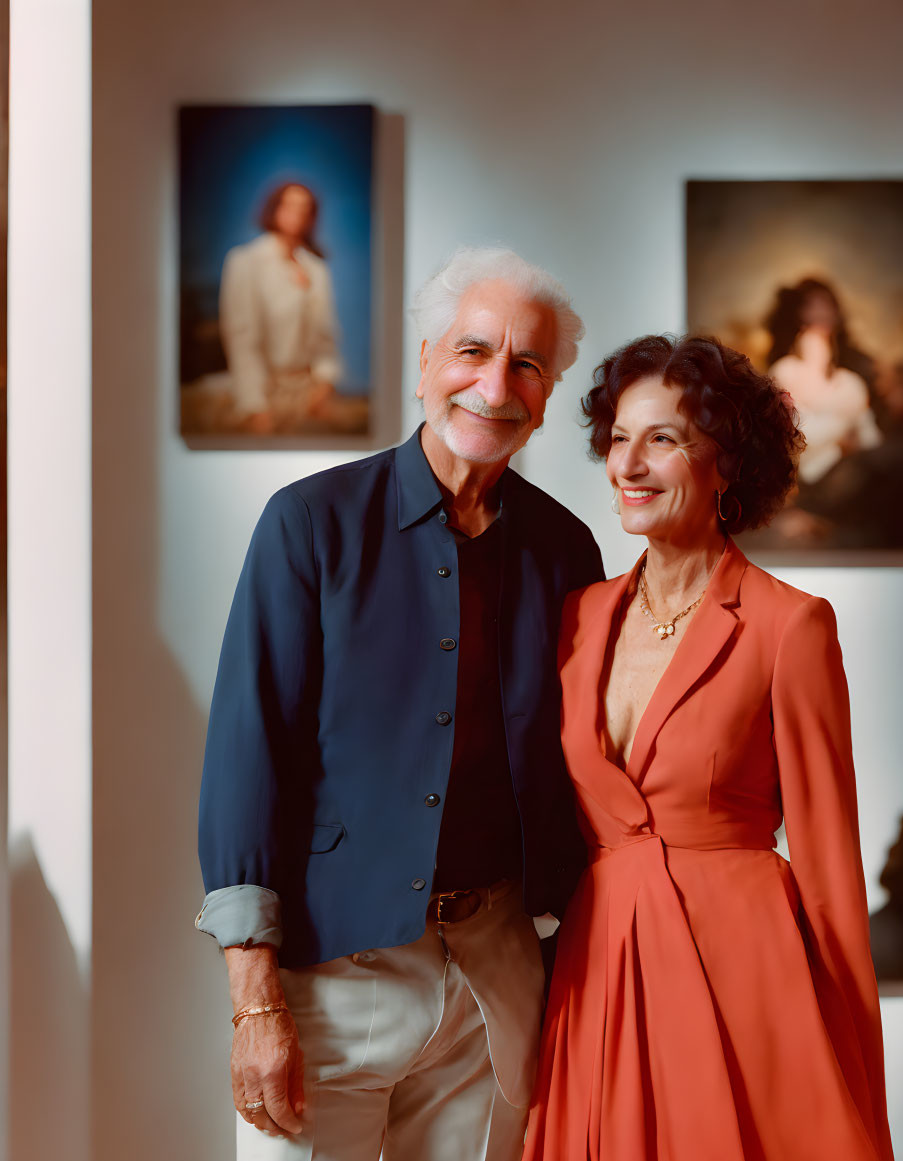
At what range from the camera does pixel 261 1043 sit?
5.15ft

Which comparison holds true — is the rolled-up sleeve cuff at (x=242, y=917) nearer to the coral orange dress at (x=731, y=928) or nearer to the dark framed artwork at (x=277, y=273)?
the coral orange dress at (x=731, y=928)

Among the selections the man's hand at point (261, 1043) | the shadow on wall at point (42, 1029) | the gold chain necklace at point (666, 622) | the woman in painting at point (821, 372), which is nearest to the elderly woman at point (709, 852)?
the gold chain necklace at point (666, 622)

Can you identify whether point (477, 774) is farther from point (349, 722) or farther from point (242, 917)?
point (242, 917)

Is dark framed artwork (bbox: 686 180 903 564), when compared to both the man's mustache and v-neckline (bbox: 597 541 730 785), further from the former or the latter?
the man's mustache

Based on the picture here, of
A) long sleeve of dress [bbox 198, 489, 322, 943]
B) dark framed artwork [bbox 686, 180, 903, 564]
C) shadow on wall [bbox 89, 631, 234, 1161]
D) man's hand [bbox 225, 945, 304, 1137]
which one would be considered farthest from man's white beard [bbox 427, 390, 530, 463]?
shadow on wall [bbox 89, 631, 234, 1161]

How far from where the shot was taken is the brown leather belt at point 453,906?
170cm

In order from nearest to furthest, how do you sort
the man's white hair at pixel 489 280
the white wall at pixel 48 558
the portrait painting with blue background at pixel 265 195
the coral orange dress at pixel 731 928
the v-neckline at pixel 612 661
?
the coral orange dress at pixel 731 928
the v-neckline at pixel 612 661
the man's white hair at pixel 489 280
the white wall at pixel 48 558
the portrait painting with blue background at pixel 265 195

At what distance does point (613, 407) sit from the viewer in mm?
1810

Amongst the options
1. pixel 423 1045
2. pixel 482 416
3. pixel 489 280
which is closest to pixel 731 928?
pixel 423 1045

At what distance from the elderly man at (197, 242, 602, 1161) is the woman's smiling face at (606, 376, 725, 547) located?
7.1 inches

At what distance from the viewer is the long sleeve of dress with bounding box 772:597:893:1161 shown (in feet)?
5.23

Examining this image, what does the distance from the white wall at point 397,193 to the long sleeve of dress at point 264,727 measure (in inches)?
41.0

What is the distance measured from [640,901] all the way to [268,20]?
7.36ft

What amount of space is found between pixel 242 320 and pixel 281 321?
10cm
